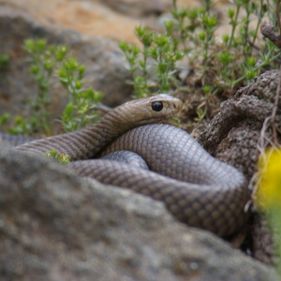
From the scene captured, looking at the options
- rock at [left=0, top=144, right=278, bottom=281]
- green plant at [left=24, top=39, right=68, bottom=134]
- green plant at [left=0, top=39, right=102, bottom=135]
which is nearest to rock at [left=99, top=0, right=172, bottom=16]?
green plant at [left=0, top=39, right=102, bottom=135]

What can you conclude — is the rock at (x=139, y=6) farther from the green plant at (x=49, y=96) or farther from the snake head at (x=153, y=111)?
the snake head at (x=153, y=111)

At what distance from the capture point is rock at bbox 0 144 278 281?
3.32 meters

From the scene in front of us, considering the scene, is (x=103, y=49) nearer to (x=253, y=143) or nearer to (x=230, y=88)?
(x=230, y=88)

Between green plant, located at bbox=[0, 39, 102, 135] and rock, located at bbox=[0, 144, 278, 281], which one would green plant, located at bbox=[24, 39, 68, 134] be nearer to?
green plant, located at bbox=[0, 39, 102, 135]

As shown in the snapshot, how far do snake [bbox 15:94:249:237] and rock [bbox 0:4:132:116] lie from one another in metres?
3.08

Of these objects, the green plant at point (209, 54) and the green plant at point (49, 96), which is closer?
the green plant at point (209, 54)

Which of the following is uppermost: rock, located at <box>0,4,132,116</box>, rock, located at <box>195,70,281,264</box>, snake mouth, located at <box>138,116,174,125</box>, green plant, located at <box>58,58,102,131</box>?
rock, located at <box>195,70,281,264</box>

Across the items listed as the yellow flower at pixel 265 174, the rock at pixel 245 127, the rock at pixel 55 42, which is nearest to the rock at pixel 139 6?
the rock at pixel 55 42

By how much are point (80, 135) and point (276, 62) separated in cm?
190

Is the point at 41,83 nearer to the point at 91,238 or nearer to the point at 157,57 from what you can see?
the point at 157,57

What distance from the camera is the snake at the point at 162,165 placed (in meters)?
3.96

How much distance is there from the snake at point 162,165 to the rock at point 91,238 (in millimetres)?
409

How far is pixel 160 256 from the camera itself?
3.34 meters

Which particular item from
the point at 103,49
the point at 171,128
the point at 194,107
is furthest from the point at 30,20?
the point at 171,128
